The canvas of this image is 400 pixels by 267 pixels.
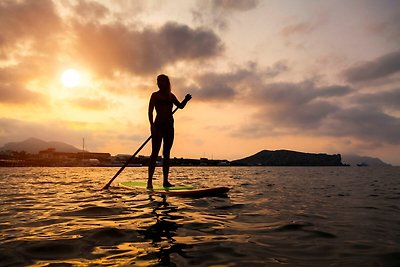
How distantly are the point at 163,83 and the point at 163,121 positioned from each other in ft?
4.55

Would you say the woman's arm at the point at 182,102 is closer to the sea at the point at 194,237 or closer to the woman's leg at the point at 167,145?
the woman's leg at the point at 167,145

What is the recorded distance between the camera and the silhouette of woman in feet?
33.5

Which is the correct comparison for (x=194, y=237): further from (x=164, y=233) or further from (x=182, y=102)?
(x=182, y=102)

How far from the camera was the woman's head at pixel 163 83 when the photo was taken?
33.7 feet

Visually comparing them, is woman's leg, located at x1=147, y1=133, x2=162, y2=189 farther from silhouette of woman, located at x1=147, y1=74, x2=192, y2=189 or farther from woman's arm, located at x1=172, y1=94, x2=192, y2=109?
woman's arm, located at x1=172, y1=94, x2=192, y2=109

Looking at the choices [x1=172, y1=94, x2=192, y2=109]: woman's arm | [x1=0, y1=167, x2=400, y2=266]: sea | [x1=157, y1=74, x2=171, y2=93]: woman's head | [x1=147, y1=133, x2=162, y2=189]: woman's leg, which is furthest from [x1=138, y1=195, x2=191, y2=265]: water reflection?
[x1=157, y1=74, x2=171, y2=93]: woman's head

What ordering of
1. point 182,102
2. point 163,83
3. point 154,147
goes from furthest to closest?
point 163,83 → point 154,147 → point 182,102

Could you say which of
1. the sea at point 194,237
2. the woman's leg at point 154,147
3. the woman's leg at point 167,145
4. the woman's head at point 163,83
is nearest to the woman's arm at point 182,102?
the woman's head at point 163,83

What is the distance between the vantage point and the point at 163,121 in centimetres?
1025

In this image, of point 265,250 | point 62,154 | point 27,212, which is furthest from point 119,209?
point 62,154

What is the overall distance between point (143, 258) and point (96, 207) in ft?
11.9

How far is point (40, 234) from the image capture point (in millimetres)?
4047

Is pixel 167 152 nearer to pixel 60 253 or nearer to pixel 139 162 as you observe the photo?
pixel 60 253

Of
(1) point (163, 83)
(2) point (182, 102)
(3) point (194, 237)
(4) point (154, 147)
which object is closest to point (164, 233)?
(3) point (194, 237)
